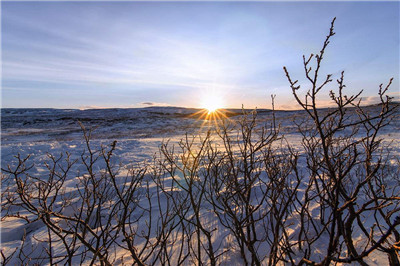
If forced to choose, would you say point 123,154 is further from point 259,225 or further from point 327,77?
point 327,77

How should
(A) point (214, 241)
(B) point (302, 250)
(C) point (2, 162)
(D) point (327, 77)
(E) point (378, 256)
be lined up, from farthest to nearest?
(C) point (2, 162) < (A) point (214, 241) < (B) point (302, 250) < (E) point (378, 256) < (D) point (327, 77)

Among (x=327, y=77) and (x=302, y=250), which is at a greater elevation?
(x=327, y=77)

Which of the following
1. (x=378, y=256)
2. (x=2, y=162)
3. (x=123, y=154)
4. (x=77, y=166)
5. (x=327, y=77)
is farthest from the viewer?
(x=123, y=154)

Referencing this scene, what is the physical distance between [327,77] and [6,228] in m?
5.77

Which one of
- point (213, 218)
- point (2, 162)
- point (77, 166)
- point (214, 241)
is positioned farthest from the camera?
point (2, 162)

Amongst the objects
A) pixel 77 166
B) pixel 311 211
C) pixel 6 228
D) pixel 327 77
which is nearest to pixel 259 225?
pixel 311 211

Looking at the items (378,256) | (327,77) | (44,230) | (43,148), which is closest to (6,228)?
(44,230)

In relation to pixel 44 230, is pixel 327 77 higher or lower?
higher

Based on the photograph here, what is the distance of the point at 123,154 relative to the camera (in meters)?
10.5

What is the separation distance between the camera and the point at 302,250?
3.33 meters

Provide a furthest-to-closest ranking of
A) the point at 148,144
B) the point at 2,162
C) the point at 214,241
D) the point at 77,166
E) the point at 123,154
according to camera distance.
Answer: the point at 148,144 < the point at 123,154 < the point at 2,162 < the point at 77,166 < the point at 214,241

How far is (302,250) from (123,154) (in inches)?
350

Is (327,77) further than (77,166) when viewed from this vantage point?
No

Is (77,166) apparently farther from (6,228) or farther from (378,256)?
(378,256)
